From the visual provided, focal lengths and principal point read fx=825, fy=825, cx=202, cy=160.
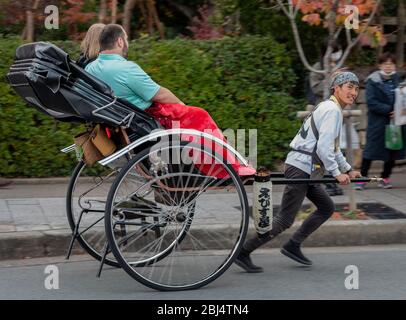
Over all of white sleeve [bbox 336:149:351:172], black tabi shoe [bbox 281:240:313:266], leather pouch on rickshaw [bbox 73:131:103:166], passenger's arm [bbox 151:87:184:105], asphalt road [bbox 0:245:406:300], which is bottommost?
asphalt road [bbox 0:245:406:300]

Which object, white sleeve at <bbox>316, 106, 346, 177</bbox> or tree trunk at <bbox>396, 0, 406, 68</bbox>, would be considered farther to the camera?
tree trunk at <bbox>396, 0, 406, 68</bbox>

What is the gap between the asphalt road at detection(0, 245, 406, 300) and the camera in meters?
5.95

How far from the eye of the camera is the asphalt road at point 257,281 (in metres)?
5.95

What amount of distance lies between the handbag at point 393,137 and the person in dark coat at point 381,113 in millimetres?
84

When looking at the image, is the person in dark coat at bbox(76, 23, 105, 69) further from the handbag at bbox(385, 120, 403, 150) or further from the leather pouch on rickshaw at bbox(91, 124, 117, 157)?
the handbag at bbox(385, 120, 403, 150)

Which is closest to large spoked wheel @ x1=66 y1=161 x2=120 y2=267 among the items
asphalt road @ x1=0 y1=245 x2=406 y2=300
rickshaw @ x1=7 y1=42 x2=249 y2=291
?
rickshaw @ x1=7 y1=42 x2=249 y2=291

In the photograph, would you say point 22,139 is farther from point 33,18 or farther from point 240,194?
point 240,194

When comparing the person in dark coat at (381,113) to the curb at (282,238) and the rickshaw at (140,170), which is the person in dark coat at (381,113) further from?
the rickshaw at (140,170)

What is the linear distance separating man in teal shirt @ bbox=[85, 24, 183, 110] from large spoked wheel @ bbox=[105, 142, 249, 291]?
1.47 feet

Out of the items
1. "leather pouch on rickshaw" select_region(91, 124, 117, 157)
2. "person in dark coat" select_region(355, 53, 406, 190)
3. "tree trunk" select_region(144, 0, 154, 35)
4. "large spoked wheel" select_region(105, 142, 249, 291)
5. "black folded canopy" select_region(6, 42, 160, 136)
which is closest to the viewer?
"black folded canopy" select_region(6, 42, 160, 136)

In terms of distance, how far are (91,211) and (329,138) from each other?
194cm

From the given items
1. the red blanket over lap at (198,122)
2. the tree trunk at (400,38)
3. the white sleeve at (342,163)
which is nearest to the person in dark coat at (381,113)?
the tree trunk at (400,38)

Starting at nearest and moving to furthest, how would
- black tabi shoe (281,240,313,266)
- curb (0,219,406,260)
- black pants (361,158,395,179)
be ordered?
black tabi shoe (281,240,313,266)
curb (0,219,406,260)
black pants (361,158,395,179)

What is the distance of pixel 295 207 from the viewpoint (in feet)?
21.4
